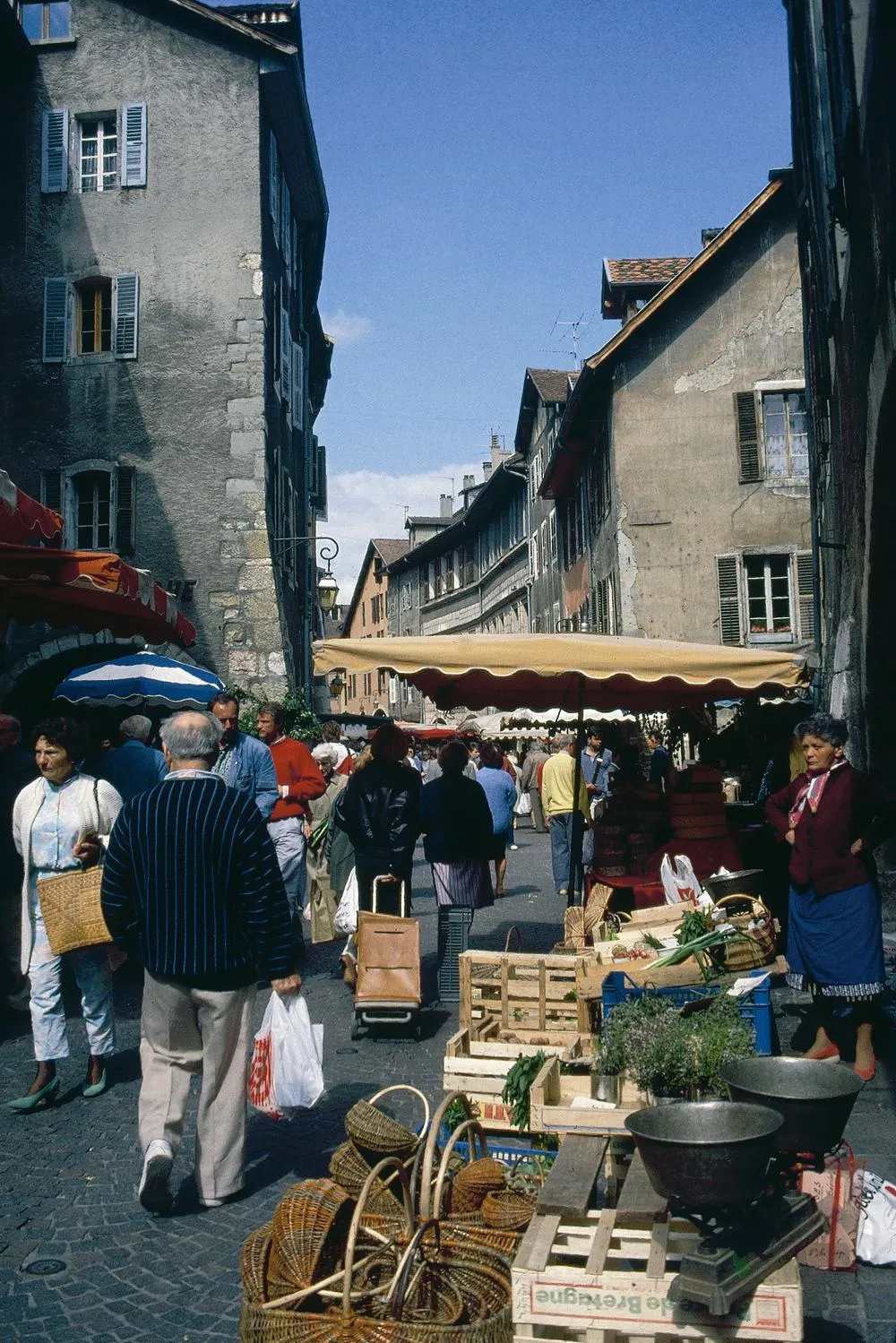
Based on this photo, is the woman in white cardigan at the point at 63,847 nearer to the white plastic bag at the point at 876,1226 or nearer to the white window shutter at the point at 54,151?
the white plastic bag at the point at 876,1226

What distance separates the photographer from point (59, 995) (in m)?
6.07

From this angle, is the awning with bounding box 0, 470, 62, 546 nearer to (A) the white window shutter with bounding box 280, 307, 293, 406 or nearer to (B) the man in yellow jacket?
(B) the man in yellow jacket

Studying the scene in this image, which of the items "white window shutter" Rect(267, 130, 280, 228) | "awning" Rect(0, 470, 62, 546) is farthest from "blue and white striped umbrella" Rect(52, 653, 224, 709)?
"white window shutter" Rect(267, 130, 280, 228)

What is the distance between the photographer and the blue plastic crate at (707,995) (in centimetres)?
500

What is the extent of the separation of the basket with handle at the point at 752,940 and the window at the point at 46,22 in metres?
19.7

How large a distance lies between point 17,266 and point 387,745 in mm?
15150

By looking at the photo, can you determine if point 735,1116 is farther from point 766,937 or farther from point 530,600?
point 530,600

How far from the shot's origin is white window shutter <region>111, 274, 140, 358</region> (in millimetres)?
19578

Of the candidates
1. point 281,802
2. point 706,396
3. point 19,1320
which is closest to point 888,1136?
point 19,1320

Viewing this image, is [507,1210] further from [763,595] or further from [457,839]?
[763,595]

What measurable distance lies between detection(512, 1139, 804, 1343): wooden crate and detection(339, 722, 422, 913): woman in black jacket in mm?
4634

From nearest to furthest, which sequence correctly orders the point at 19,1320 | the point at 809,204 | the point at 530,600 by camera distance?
the point at 19,1320
the point at 809,204
the point at 530,600

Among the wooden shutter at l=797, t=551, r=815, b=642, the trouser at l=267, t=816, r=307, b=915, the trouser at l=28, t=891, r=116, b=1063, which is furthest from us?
the wooden shutter at l=797, t=551, r=815, b=642

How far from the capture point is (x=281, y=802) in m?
9.27
